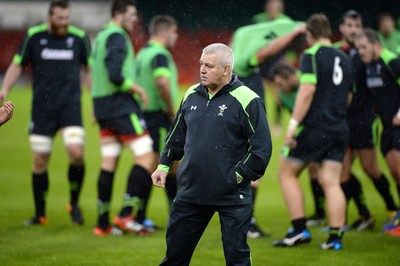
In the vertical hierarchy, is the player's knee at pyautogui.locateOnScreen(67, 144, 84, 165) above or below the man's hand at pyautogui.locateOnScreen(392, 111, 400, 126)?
below

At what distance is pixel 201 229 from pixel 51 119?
4194mm

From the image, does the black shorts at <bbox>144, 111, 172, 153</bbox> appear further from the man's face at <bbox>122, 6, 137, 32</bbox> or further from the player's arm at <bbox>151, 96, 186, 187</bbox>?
the player's arm at <bbox>151, 96, 186, 187</bbox>

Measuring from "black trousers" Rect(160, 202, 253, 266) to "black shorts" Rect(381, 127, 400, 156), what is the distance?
3654mm

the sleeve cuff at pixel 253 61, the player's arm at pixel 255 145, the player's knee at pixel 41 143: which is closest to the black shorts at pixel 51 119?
the player's knee at pixel 41 143

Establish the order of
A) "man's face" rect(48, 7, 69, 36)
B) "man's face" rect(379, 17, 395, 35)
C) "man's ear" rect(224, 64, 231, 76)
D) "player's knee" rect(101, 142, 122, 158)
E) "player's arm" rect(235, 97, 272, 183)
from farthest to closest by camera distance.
→ "man's face" rect(379, 17, 395, 35) < "man's face" rect(48, 7, 69, 36) < "player's knee" rect(101, 142, 122, 158) < "man's ear" rect(224, 64, 231, 76) < "player's arm" rect(235, 97, 272, 183)

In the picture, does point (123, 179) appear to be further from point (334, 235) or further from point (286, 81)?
point (334, 235)

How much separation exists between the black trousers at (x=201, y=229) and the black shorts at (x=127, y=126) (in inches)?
126

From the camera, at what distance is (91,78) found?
33.1ft

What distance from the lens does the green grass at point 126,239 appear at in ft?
26.5

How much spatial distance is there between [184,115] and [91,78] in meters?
3.78

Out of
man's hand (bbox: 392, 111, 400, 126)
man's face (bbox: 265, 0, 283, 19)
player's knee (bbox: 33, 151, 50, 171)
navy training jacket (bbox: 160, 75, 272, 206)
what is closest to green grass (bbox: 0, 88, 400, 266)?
player's knee (bbox: 33, 151, 50, 171)

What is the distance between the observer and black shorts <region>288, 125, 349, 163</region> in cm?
867

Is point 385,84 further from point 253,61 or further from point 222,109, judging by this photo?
point 222,109

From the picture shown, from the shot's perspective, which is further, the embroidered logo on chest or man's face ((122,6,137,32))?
man's face ((122,6,137,32))
